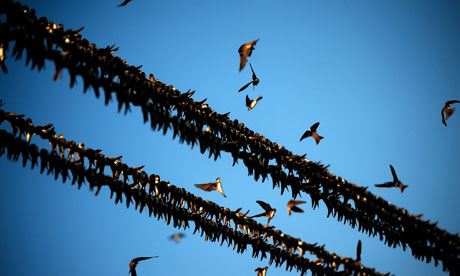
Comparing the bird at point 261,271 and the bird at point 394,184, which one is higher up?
the bird at point 394,184

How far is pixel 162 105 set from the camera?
254cm

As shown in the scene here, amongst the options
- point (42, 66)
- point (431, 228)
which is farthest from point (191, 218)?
point (431, 228)

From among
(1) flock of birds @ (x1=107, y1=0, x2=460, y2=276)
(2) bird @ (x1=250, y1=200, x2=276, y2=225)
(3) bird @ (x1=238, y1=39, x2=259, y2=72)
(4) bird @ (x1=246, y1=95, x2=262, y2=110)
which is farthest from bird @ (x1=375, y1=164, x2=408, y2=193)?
(3) bird @ (x1=238, y1=39, x2=259, y2=72)

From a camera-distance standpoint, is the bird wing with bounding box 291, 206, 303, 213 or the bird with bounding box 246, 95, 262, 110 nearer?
the bird wing with bounding box 291, 206, 303, 213

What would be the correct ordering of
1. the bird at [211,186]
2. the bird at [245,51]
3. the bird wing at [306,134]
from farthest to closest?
the bird wing at [306,134] < the bird at [211,186] < the bird at [245,51]

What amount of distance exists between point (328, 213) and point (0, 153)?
2.93 metres

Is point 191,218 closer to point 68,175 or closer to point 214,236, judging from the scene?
point 214,236

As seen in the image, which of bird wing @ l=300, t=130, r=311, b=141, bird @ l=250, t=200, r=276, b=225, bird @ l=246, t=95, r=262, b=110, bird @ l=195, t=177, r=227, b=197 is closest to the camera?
bird @ l=195, t=177, r=227, b=197

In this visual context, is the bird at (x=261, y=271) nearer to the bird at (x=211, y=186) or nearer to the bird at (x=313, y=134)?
the bird at (x=211, y=186)

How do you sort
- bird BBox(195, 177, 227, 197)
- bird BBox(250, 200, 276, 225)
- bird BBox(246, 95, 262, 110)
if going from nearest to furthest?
bird BBox(195, 177, 227, 197), bird BBox(250, 200, 276, 225), bird BBox(246, 95, 262, 110)

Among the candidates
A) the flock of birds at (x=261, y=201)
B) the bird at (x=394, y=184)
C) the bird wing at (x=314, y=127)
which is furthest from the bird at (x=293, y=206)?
the bird wing at (x=314, y=127)

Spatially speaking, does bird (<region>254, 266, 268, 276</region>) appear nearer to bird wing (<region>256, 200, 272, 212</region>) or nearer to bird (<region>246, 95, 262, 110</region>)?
bird wing (<region>256, 200, 272, 212</region>)

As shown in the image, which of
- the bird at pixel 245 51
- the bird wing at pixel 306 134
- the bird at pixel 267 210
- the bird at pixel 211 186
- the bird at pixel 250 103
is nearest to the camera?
the bird at pixel 245 51

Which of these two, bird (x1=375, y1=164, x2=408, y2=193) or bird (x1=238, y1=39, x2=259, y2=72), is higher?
bird (x1=238, y1=39, x2=259, y2=72)
